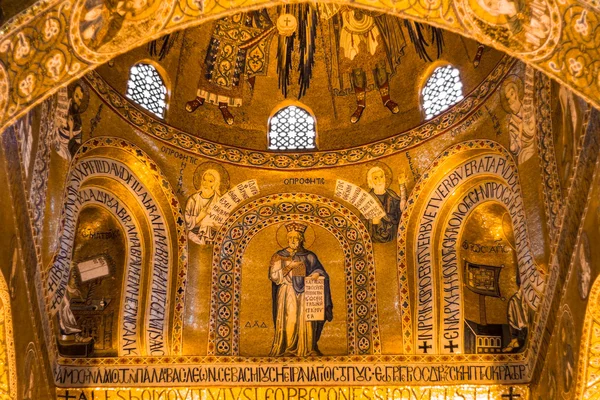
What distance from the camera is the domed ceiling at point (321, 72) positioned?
59.3ft

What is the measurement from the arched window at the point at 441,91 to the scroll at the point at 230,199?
3.27 meters

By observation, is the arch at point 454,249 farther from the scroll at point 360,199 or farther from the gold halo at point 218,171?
the gold halo at point 218,171

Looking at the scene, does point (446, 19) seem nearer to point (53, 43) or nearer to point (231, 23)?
point (53, 43)

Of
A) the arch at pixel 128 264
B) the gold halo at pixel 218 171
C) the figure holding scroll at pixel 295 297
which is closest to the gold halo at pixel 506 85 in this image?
the figure holding scroll at pixel 295 297

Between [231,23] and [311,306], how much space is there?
5.27m

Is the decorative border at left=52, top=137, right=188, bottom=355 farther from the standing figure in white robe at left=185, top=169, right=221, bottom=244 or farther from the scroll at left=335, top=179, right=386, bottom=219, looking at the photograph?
the scroll at left=335, top=179, right=386, bottom=219

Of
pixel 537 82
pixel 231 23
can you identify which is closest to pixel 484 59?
pixel 537 82

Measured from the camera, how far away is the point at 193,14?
10.8 meters

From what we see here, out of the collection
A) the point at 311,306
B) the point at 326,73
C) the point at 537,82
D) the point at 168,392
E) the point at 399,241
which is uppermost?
the point at 326,73

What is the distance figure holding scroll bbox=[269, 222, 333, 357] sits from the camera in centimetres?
1739

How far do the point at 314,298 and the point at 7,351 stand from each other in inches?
228

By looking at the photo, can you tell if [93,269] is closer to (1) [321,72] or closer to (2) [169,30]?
(1) [321,72]

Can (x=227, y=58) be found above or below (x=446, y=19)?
above

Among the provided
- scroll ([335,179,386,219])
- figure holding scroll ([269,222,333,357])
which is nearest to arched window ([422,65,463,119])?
scroll ([335,179,386,219])
